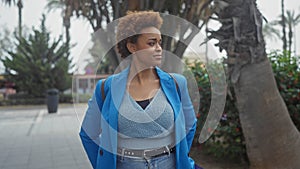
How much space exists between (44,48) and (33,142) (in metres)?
16.1

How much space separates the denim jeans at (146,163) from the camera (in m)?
1.54

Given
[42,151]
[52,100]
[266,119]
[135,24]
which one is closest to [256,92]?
[266,119]

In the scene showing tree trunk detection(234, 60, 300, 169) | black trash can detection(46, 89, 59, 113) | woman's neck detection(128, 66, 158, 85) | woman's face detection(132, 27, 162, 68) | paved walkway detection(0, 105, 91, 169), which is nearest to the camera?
woman's face detection(132, 27, 162, 68)

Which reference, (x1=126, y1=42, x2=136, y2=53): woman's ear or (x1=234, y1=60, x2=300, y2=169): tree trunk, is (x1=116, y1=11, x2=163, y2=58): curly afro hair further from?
(x1=234, y1=60, x2=300, y2=169): tree trunk

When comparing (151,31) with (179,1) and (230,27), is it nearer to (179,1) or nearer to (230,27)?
(230,27)

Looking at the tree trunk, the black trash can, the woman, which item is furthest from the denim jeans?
the black trash can

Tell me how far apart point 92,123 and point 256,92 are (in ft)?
7.38

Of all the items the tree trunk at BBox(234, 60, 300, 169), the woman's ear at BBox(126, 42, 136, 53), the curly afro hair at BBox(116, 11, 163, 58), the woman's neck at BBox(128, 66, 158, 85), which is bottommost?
the tree trunk at BBox(234, 60, 300, 169)

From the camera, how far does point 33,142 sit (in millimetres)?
6637

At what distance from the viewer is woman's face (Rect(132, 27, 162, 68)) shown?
4.83ft

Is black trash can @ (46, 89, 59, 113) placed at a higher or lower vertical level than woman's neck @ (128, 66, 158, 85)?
lower

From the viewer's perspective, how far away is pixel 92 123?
5.25 ft

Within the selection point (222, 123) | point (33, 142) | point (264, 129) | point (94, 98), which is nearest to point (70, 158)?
point (33, 142)

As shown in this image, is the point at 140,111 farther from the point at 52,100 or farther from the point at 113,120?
the point at 52,100
